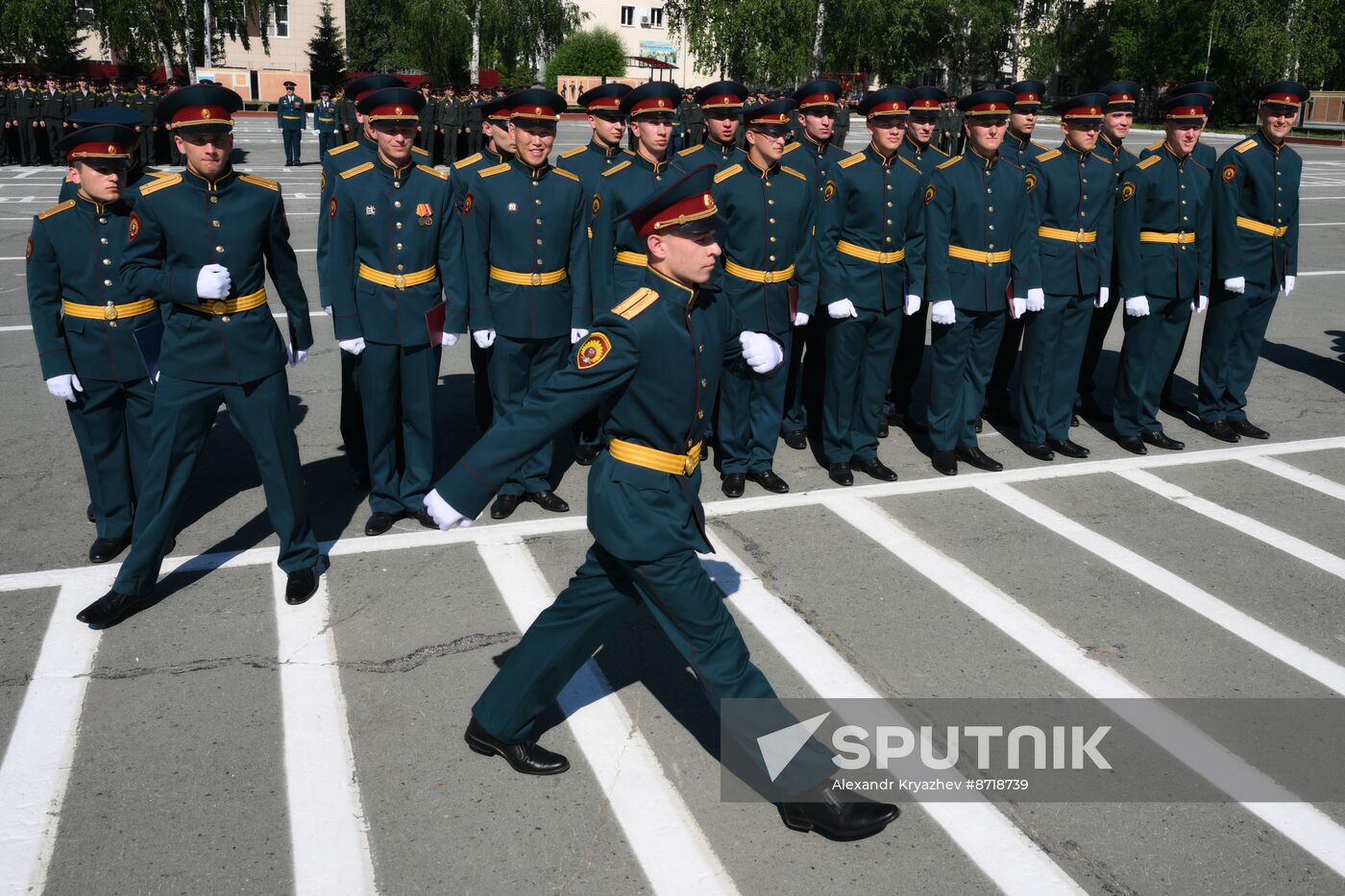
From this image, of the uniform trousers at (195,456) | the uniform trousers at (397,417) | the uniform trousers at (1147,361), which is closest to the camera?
the uniform trousers at (195,456)

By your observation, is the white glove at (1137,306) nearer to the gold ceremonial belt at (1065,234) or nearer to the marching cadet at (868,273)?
the gold ceremonial belt at (1065,234)

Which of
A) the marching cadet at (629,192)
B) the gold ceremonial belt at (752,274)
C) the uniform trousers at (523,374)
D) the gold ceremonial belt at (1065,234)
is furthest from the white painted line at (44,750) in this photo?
the gold ceremonial belt at (1065,234)

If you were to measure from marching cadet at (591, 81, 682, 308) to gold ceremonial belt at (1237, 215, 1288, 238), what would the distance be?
13.3 ft

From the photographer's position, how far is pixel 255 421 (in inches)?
226

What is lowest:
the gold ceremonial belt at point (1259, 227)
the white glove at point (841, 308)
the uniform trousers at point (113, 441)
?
the uniform trousers at point (113, 441)

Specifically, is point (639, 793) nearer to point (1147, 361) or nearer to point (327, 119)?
point (1147, 361)

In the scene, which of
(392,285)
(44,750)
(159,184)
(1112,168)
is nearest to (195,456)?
(159,184)

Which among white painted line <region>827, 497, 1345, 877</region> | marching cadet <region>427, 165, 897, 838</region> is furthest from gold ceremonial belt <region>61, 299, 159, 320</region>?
white painted line <region>827, 497, 1345, 877</region>

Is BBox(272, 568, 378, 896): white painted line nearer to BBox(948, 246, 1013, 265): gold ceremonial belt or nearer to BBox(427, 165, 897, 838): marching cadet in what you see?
BBox(427, 165, 897, 838): marching cadet

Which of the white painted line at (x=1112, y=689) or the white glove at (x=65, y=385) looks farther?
the white glove at (x=65, y=385)

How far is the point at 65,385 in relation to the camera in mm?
6059

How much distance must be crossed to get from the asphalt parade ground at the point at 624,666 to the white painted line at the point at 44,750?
1 centimetres

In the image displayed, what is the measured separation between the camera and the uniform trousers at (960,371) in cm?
782

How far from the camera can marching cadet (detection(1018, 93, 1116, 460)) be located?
793 cm
